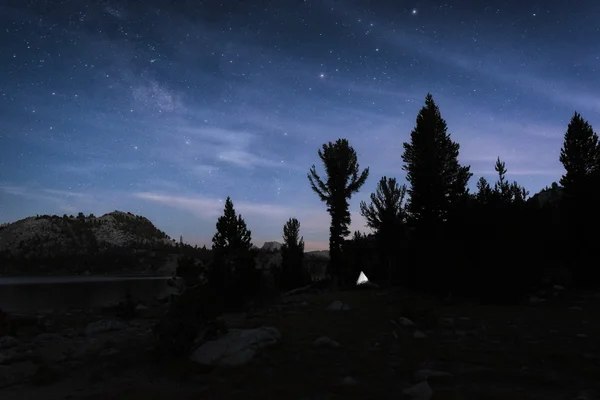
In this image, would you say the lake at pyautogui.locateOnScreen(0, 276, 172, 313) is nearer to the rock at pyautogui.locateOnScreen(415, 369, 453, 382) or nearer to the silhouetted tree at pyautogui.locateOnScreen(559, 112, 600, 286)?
the rock at pyautogui.locateOnScreen(415, 369, 453, 382)

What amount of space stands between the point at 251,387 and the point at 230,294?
14.0m

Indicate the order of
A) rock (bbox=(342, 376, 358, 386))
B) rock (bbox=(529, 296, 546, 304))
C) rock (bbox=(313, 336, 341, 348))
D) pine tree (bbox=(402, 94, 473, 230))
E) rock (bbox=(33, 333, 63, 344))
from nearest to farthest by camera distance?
rock (bbox=(342, 376, 358, 386)) < rock (bbox=(313, 336, 341, 348)) < rock (bbox=(33, 333, 63, 344)) < rock (bbox=(529, 296, 546, 304)) < pine tree (bbox=(402, 94, 473, 230))

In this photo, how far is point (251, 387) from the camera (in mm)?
5492

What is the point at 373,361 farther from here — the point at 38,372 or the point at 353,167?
the point at 353,167

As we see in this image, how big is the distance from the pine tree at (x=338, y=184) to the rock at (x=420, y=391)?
90.1 feet

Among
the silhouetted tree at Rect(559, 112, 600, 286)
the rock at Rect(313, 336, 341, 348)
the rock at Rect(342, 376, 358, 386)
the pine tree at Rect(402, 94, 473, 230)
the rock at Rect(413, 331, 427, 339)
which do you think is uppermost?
the pine tree at Rect(402, 94, 473, 230)

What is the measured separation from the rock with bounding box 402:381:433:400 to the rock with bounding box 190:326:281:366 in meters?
2.85

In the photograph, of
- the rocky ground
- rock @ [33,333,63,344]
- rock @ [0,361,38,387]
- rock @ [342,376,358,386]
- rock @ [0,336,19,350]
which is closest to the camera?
the rocky ground

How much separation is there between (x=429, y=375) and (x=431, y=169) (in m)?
22.7

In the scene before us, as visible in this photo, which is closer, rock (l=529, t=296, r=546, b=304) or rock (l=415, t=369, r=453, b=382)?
rock (l=415, t=369, r=453, b=382)

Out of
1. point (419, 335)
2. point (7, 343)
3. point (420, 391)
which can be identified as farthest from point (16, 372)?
point (419, 335)

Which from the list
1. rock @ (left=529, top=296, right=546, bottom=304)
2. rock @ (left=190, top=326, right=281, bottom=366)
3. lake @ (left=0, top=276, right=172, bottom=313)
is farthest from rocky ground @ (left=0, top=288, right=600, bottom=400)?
lake @ (left=0, top=276, right=172, bottom=313)

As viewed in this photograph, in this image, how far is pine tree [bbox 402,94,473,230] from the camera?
1030 inches

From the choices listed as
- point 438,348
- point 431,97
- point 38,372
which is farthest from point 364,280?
point 38,372
